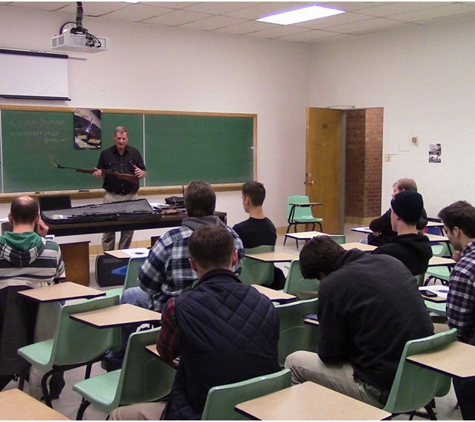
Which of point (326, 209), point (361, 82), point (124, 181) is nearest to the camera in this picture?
point (124, 181)

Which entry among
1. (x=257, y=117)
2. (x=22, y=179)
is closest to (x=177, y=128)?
(x=257, y=117)

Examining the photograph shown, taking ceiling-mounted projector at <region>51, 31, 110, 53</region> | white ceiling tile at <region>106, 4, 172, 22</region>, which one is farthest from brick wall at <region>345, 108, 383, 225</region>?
ceiling-mounted projector at <region>51, 31, 110, 53</region>

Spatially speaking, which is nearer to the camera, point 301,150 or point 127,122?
point 127,122

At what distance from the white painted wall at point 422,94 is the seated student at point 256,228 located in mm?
4150

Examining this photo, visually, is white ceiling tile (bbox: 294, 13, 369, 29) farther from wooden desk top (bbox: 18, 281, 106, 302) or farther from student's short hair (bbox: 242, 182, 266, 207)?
wooden desk top (bbox: 18, 281, 106, 302)

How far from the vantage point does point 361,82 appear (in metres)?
8.84

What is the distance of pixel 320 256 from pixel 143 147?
577cm

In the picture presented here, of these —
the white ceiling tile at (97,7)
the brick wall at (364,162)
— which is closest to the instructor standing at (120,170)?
the white ceiling tile at (97,7)

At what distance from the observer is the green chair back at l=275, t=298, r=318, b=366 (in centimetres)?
285

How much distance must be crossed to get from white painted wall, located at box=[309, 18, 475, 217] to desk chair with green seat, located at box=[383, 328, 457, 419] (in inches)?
223

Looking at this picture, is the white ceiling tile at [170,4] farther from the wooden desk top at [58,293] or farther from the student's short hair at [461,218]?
the student's short hair at [461,218]

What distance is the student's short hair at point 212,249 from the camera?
2.16 meters

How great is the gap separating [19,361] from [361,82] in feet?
22.9

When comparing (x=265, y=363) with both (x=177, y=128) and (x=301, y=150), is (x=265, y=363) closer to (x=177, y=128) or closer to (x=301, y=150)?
(x=177, y=128)
